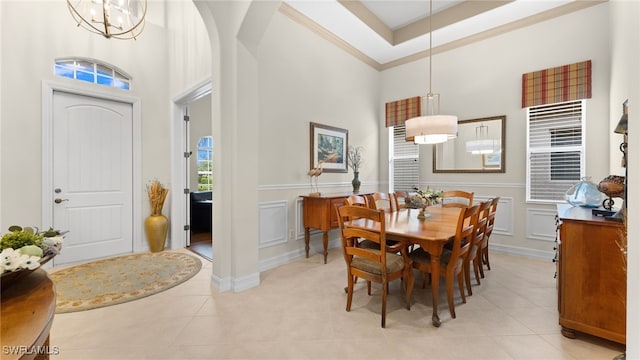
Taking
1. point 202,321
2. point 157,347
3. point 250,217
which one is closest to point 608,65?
point 250,217

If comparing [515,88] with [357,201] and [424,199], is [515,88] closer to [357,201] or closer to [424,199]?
[424,199]

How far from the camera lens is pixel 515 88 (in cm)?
393

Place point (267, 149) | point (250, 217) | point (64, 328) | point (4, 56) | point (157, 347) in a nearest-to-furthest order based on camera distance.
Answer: point (157, 347) → point (64, 328) → point (250, 217) → point (4, 56) → point (267, 149)

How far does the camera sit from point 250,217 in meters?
2.86

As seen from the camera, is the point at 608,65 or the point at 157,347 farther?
the point at 608,65

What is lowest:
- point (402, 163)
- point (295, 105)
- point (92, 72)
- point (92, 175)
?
point (92, 175)

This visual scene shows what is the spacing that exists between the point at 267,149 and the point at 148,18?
307 cm

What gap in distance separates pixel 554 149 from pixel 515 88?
40.2 inches

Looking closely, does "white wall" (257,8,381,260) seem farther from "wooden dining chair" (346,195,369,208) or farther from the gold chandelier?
the gold chandelier

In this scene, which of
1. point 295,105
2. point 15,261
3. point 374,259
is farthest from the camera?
point 295,105

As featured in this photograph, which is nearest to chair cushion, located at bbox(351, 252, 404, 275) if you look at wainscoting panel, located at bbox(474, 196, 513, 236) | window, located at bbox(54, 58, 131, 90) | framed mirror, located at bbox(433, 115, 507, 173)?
wainscoting panel, located at bbox(474, 196, 513, 236)

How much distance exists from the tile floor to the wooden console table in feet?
2.85

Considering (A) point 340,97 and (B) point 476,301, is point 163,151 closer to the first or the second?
(A) point 340,97

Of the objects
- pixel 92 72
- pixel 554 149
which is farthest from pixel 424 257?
pixel 92 72
